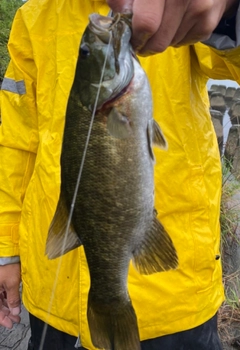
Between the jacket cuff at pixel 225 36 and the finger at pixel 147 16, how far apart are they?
331 millimetres

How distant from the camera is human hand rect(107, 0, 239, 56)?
Answer: 932 mm

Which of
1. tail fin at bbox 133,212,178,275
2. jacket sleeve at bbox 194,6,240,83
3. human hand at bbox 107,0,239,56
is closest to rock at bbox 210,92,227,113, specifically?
jacket sleeve at bbox 194,6,240,83

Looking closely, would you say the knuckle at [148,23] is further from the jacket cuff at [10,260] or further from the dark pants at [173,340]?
the jacket cuff at [10,260]

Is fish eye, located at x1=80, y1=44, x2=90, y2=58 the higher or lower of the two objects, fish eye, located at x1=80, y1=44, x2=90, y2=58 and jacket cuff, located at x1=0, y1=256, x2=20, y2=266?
the higher

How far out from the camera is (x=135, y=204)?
1.18 m

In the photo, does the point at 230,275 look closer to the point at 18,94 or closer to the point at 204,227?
the point at 204,227

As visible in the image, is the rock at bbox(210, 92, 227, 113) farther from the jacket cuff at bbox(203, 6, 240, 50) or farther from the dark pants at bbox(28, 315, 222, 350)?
the jacket cuff at bbox(203, 6, 240, 50)

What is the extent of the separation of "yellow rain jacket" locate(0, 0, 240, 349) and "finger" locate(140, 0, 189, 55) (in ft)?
1.44

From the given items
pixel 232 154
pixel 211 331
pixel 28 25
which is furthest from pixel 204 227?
pixel 232 154

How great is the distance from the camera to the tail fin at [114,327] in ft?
4.15

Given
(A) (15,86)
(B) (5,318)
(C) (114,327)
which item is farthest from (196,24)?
(B) (5,318)

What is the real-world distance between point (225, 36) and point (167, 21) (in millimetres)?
330

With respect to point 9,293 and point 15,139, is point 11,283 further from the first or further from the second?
point 15,139

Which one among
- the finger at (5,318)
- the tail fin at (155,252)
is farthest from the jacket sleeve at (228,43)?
the finger at (5,318)
